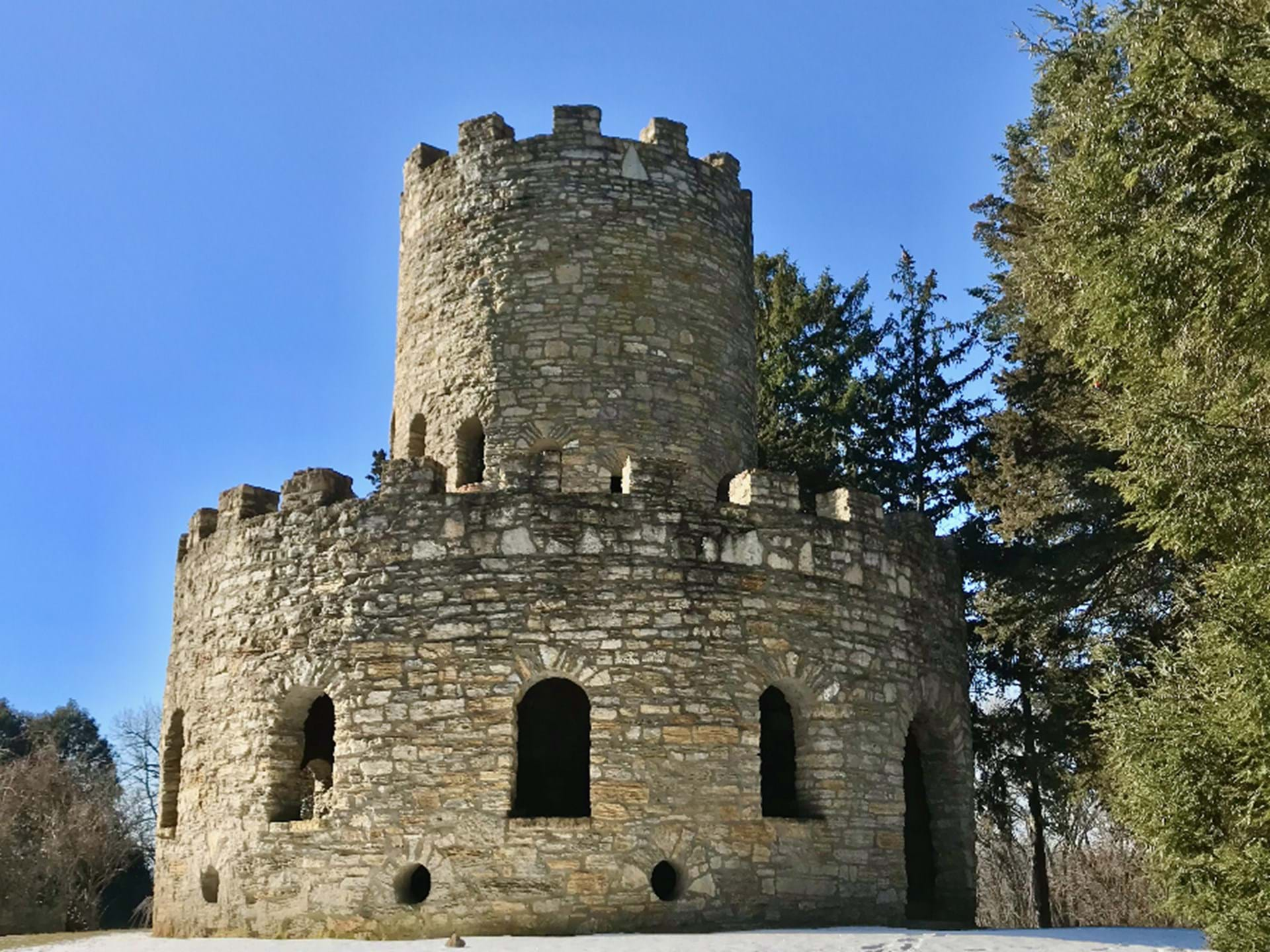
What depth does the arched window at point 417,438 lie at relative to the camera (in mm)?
17109

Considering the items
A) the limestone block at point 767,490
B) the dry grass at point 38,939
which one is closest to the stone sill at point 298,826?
the dry grass at point 38,939

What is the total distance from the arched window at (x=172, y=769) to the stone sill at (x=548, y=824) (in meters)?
4.88

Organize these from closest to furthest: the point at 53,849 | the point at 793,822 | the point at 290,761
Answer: the point at 793,822
the point at 290,761
the point at 53,849

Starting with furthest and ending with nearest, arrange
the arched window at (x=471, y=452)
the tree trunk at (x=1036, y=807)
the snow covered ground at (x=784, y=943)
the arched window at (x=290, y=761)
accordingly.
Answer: the tree trunk at (x=1036, y=807), the arched window at (x=471, y=452), the arched window at (x=290, y=761), the snow covered ground at (x=784, y=943)

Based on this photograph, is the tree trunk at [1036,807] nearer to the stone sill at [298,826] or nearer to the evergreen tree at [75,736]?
the stone sill at [298,826]

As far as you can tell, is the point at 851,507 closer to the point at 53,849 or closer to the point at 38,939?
the point at 38,939

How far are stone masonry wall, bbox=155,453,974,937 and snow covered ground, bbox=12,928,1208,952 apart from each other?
19.3 inches

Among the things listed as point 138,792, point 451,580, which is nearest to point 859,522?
point 451,580

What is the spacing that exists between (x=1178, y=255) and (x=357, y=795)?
8.62 meters

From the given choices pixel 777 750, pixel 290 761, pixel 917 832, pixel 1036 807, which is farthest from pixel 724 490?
pixel 1036 807

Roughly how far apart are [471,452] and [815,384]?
10381 mm

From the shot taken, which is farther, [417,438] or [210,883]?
[417,438]

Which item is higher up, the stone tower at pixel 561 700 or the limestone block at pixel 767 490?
the limestone block at pixel 767 490

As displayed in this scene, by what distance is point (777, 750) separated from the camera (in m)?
15.0
